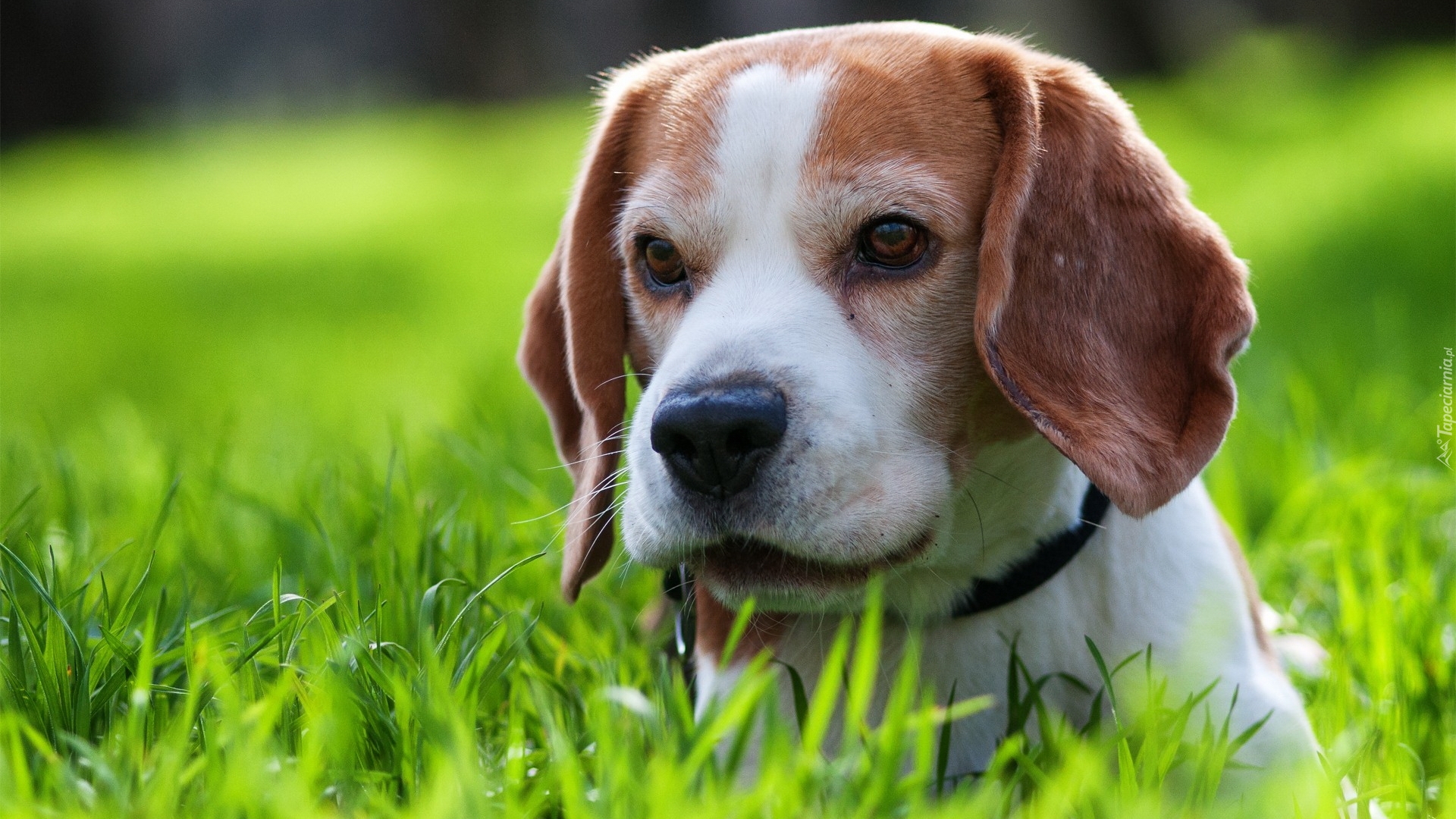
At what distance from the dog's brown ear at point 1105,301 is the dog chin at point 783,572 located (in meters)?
0.35

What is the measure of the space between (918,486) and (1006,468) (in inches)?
11.9

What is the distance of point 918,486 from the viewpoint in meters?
2.55

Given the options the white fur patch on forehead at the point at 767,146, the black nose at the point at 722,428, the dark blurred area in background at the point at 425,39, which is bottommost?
the dark blurred area in background at the point at 425,39

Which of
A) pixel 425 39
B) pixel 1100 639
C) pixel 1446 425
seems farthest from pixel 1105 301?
pixel 425 39

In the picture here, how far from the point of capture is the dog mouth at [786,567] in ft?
8.38

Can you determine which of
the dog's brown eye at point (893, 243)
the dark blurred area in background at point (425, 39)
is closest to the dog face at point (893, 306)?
the dog's brown eye at point (893, 243)

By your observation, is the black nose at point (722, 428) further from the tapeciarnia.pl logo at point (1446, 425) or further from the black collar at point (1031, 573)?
the tapeciarnia.pl logo at point (1446, 425)

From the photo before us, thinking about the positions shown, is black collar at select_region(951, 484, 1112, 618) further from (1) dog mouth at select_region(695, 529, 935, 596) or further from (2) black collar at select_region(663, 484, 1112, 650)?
(1) dog mouth at select_region(695, 529, 935, 596)

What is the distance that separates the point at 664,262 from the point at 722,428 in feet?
2.18

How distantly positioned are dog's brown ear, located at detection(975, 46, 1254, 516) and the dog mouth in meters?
0.36

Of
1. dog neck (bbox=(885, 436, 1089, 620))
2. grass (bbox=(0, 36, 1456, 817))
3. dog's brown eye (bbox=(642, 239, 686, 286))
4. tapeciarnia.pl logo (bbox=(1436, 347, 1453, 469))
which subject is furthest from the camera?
tapeciarnia.pl logo (bbox=(1436, 347, 1453, 469))

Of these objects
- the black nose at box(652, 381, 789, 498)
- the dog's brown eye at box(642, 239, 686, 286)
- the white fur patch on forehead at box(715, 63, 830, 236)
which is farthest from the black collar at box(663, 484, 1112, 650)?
the white fur patch on forehead at box(715, 63, 830, 236)

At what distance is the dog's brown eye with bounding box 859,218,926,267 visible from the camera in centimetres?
266

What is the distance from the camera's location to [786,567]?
2557 mm
